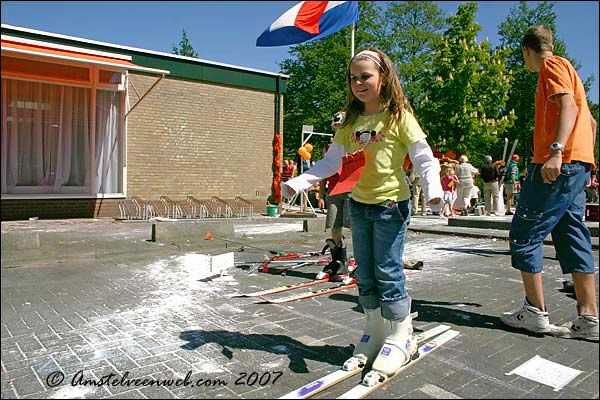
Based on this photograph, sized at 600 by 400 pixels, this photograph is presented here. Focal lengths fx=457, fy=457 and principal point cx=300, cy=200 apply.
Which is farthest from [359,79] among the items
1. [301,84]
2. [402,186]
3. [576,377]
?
[301,84]

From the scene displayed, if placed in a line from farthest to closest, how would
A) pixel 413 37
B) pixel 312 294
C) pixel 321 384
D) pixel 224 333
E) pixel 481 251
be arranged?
pixel 413 37 < pixel 481 251 < pixel 312 294 < pixel 224 333 < pixel 321 384

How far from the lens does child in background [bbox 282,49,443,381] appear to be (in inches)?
107

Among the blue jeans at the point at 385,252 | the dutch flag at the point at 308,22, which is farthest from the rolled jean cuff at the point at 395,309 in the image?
the dutch flag at the point at 308,22

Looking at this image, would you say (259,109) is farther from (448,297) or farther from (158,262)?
(448,297)

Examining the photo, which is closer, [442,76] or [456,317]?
[456,317]

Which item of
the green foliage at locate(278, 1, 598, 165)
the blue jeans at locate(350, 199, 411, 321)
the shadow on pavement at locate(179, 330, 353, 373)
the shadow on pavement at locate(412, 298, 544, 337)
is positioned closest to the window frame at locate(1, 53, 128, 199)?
the shadow on pavement at locate(179, 330, 353, 373)

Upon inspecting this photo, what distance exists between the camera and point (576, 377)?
253 centimetres

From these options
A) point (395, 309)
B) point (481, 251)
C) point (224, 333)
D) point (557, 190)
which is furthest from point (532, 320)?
point (481, 251)

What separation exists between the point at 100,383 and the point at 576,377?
2.67 m

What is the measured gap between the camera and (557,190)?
309cm

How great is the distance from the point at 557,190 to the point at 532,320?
3.13 ft

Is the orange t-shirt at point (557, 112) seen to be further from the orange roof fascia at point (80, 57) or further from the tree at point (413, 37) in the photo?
the tree at point (413, 37)

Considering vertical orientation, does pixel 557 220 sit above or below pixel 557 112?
below

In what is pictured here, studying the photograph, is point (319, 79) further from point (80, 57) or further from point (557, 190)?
point (557, 190)
